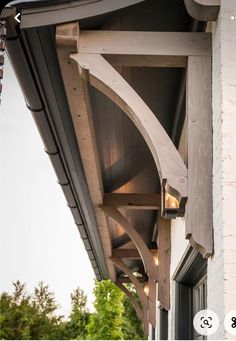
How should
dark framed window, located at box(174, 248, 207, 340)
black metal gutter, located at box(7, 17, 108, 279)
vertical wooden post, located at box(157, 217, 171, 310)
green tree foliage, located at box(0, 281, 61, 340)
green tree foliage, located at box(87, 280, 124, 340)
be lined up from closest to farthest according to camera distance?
black metal gutter, located at box(7, 17, 108, 279)
dark framed window, located at box(174, 248, 207, 340)
vertical wooden post, located at box(157, 217, 171, 310)
green tree foliage, located at box(0, 281, 61, 340)
green tree foliage, located at box(87, 280, 124, 340)

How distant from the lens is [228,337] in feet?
5.63

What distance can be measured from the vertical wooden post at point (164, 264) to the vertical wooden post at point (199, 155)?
Result: 268 centimetres

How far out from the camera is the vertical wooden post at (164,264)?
4.55 m

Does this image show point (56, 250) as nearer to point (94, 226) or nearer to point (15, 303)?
point (15, 303)

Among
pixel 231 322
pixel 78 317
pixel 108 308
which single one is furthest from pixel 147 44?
pixel 78 317

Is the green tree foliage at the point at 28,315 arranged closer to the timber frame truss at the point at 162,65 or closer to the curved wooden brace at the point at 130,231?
the curved wooden brace at the point at 130,231

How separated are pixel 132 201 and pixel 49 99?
201 cm

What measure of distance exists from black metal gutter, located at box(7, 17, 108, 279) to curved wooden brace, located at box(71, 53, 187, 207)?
0.68 feet

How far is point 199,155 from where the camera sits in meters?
2.09

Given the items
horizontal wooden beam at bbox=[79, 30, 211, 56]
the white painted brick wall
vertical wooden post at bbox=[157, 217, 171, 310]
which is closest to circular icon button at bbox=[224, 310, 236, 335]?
the white painted brick wall

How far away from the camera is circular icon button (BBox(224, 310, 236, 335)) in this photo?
172cm

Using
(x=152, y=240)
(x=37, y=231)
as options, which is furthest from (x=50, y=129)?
(x=37, y=231)

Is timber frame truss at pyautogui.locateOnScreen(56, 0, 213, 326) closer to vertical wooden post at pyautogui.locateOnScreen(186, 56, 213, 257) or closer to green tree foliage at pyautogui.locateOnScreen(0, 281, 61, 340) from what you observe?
vertical wooden post at pyautogui.locateOnScreen(186, 56, 213, 257)

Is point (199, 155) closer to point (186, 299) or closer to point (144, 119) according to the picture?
point (144, 119)
